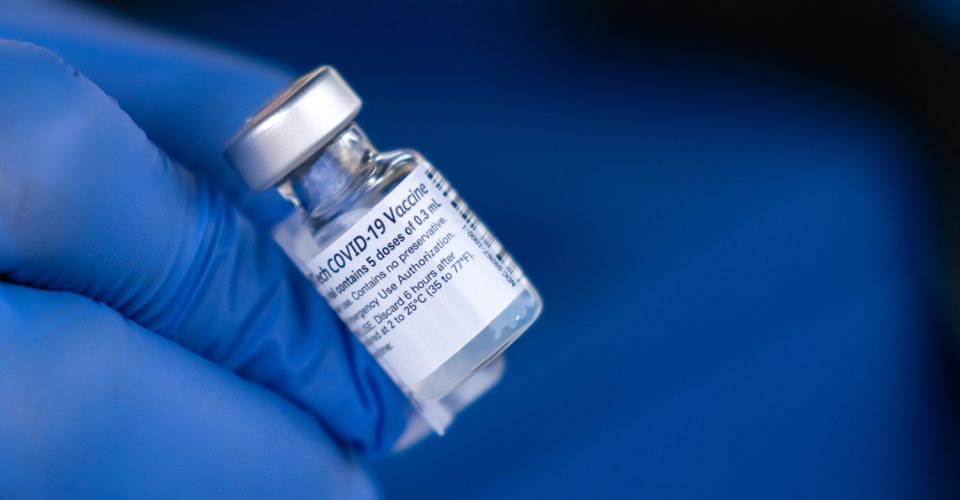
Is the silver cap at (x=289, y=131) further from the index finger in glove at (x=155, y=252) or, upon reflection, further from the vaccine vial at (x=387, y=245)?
the index finger in glove at (x=155, y=252)

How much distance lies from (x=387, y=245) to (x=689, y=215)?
63 centimetres

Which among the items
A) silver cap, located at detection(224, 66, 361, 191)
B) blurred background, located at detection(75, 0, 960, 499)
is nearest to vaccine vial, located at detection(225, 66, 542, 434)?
silver cap, located at detection(224, 66, 361, 191)

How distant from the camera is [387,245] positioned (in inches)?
27.5

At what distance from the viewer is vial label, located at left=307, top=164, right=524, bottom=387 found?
700 millimetres

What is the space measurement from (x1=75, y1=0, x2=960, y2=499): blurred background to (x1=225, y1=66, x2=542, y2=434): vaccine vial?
0.37m

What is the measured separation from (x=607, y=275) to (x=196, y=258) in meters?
0.60

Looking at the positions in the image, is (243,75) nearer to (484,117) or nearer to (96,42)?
(96,42)

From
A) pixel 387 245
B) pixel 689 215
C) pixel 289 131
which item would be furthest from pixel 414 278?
pixel 689 215

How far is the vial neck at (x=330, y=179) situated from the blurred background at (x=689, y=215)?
45 cm

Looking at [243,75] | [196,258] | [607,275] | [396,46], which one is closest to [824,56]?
[607,275]

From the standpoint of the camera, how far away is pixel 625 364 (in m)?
1.11

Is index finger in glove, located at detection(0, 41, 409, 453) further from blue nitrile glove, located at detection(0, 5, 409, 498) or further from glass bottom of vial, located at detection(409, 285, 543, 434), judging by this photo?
glass bottom of vial, located at detection(409, 285, 543, 434)

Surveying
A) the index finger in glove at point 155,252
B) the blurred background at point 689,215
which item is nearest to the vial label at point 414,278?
the index finger in glove at point 155,252

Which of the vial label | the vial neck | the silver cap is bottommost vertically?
the vial label
